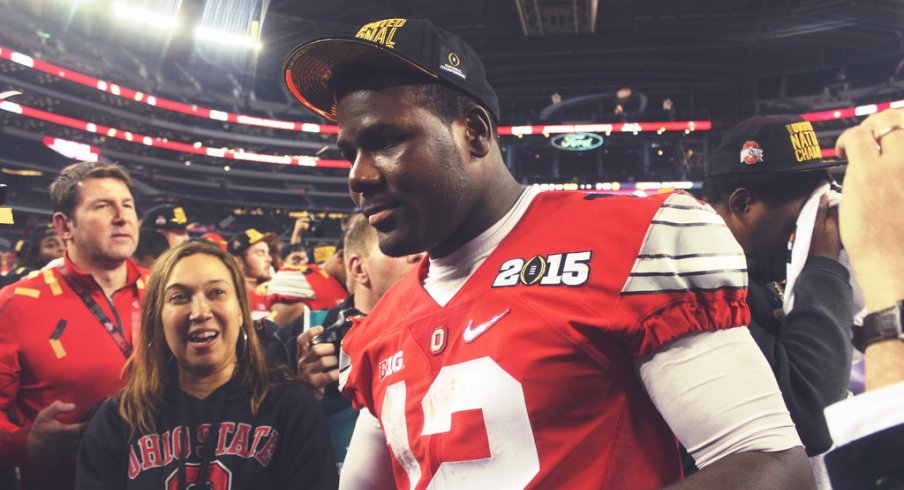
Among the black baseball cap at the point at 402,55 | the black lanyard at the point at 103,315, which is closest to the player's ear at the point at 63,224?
the black lanyard at the point at 103,315

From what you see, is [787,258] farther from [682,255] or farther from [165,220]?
[165,220]

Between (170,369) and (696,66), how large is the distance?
2493 cm

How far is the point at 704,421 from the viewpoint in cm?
101

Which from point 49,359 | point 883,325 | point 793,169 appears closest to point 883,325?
point 883,325

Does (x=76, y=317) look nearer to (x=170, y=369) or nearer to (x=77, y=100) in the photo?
(x=170, y=369)

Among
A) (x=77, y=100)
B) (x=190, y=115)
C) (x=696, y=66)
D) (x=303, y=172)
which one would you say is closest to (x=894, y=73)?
(x=696, y=66)

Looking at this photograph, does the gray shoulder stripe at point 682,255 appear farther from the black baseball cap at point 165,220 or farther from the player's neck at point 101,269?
the black baseball cap at point 165,220

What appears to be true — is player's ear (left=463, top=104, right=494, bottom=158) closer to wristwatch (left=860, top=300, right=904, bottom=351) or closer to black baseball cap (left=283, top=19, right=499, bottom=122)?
black baseball cap (left=283, top=19, right=499, bottom=122)

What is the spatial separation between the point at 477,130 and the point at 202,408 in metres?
1.54

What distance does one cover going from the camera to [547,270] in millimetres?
1213

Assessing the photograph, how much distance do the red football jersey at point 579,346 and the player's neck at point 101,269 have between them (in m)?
2.51

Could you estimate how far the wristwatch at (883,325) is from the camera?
697mm

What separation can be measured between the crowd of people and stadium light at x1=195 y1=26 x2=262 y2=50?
2681cm

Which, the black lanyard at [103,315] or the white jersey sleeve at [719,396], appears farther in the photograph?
the black lanyard at [103,315]
